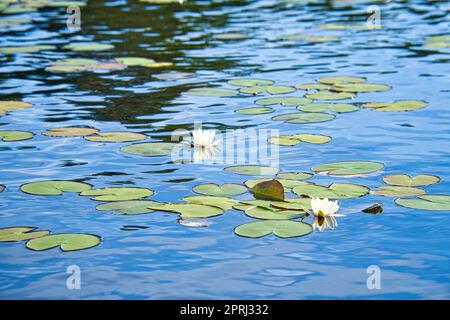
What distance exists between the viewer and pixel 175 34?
39.0 feet

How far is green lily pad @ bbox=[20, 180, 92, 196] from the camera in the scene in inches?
234

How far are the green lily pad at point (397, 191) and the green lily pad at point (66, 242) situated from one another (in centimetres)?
192

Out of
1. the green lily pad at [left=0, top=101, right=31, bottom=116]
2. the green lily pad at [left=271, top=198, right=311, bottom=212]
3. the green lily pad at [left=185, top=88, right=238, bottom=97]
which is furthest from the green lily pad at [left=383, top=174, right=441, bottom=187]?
the green lily pad at [left=0, top=101, right=31, bottom=116]

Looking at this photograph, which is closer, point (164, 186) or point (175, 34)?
point (164, 186)

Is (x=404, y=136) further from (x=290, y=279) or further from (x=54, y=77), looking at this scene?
(x=54, y=77)

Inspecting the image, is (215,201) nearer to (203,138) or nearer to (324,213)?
(324,213)

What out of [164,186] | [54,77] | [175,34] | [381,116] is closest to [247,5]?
[175,34]

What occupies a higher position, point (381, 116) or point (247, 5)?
point (247, 5)

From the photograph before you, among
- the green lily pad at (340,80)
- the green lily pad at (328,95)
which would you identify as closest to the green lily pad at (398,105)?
the green lily pad at (328,95)

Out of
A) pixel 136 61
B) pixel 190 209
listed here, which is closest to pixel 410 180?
pixel 190 209

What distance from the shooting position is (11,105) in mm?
8391

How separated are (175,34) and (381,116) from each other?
4758mm

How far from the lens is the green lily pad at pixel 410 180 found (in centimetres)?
594

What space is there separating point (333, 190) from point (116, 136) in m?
2.24
